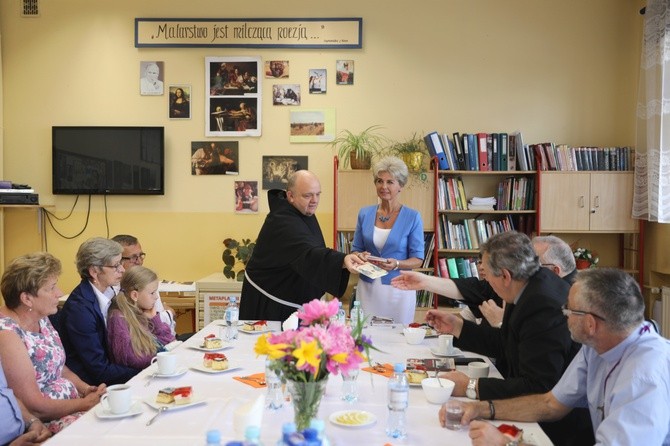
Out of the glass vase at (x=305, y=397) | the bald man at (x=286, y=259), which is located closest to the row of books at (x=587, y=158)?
the bald man at (x=286, y=259)

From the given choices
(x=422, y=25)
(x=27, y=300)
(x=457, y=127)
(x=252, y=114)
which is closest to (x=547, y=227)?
(x=457, y=127)

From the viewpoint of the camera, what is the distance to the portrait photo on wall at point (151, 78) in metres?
5.59

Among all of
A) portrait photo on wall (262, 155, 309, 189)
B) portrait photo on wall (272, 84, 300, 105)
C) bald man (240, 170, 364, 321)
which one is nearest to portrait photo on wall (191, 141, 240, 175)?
portrait photo on wall (262, 155, 309, 189)

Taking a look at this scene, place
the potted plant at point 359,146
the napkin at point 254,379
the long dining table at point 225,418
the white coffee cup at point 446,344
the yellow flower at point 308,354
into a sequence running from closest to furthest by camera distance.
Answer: the yellow flower at point 308,354
the long dining table at point 225,418
the napkin at point 254,379
the white coffee cup at point 446,344
the potted plant at point 359,146

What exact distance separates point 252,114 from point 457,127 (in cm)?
187

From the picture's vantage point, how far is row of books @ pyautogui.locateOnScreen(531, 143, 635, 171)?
5.18m

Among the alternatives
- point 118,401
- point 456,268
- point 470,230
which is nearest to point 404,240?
point 456,268

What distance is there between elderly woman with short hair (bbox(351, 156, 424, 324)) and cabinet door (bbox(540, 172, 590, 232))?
154 cm

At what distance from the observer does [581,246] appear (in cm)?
553

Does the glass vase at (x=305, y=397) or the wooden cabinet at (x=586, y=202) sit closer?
the glass vase at (x=305, y=397)

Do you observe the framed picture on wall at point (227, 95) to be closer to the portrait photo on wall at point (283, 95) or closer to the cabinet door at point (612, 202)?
the portrait photo on wall at point (283, 95)

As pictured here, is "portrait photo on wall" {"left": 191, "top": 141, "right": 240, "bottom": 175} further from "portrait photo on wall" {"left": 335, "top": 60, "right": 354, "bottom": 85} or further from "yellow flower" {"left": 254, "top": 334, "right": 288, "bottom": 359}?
"yellow flower" {"left": 254, "top": 334, "right": 288, "bottom": 359}

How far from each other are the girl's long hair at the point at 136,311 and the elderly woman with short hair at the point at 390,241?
1.42 meters

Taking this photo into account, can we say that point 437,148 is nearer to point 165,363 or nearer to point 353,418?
point 165,363
